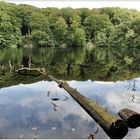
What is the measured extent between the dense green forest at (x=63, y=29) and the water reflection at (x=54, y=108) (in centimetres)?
10206

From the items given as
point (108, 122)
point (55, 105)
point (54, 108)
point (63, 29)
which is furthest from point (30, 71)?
point (63, 29)

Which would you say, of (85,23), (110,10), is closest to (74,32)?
(85,23)

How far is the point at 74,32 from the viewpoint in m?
152

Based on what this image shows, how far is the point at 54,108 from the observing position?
23.7 metres

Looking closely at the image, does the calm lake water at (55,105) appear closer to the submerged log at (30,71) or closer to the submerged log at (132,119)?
the submerged log at (132,119)

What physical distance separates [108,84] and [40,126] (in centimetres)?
1659

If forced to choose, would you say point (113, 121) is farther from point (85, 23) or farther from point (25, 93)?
point (85, 23)

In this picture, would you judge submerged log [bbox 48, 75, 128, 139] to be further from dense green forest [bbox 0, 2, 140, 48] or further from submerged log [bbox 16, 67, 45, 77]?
dense green forest [bbox 0, 2, 140, 48]

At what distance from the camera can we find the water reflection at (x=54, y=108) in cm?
1833

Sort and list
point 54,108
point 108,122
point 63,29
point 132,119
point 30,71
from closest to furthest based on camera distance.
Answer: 1. point 108,122
2. point 132,119
3. point 54,108
4. point 30,71
5. point 63,29

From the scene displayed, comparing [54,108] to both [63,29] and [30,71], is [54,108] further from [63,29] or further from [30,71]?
[63,29]

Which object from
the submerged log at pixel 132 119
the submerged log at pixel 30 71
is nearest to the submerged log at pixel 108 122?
the submerged log at pixel 132 119

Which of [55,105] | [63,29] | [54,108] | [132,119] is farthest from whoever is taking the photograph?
[63,29]

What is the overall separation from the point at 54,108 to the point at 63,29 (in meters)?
130
